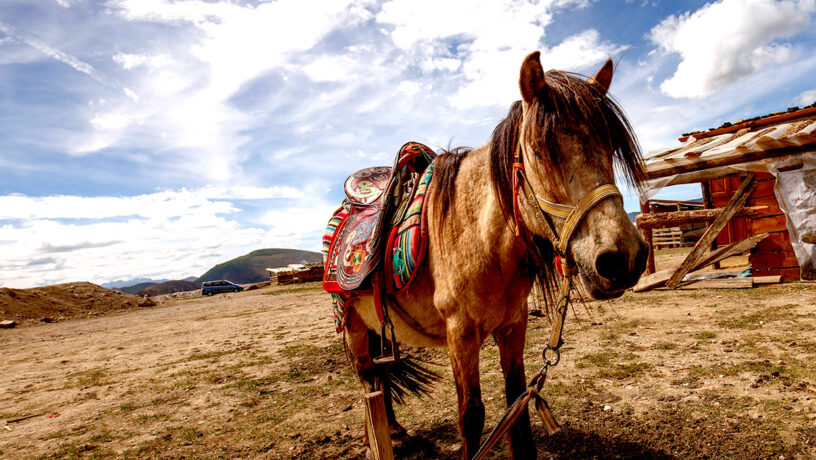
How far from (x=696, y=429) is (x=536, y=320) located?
13.8 feet

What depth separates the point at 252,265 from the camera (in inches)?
5079

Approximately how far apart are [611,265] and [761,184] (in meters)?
10.5

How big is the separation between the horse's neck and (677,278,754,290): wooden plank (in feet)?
29.2

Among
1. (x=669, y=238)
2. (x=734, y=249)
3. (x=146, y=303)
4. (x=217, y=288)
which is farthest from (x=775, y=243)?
(x=217, y=288)

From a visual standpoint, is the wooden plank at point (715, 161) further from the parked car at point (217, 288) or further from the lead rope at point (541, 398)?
the parked car at point (217, 288)

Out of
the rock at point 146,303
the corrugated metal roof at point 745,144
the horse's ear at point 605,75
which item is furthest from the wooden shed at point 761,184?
the rock at point 146,303

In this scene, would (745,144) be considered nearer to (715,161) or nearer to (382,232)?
(715,161)

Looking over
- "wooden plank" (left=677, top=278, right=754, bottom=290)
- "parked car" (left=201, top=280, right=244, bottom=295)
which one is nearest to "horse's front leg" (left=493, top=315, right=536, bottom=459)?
"wooden plank" (left=677, top=278, right=754, bottom=290)

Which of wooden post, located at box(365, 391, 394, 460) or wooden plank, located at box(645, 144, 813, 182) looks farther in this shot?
wooden plank, located at box(645, 144, 813, 182)

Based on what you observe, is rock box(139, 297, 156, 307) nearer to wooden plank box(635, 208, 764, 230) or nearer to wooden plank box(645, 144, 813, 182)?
wooden plank box(635, 208, 764, 230)

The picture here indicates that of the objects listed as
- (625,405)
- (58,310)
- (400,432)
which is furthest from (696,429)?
(58,310)

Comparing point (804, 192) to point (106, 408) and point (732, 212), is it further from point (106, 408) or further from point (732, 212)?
point (106, 408)

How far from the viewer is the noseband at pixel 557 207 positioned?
1500 mm

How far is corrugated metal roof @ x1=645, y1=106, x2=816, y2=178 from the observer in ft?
23.1
